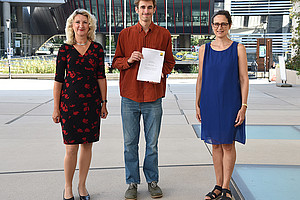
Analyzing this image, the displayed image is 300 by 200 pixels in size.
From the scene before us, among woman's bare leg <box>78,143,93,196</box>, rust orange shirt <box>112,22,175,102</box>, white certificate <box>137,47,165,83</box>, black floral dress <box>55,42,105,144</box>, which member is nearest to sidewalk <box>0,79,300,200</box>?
woman's bare leg <box>78,143,93,196</box>

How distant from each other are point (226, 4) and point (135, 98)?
55719 mm

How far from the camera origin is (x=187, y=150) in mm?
6051

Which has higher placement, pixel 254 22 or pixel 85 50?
pixel 254 22

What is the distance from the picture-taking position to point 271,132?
757 centimetres

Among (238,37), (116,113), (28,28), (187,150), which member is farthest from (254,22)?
(187,150)

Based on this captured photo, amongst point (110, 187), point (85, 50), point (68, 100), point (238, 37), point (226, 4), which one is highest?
point (226, 4)

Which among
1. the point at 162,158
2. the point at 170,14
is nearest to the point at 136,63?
the point at 162,158

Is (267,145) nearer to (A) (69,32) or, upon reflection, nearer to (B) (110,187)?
(B) (110,187)

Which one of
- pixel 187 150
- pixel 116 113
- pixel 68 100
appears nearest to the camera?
pixel 68 100

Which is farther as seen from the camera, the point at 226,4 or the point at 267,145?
the point at 226,4

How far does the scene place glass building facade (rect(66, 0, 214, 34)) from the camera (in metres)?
55.5

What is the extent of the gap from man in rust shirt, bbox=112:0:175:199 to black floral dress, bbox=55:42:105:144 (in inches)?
12.3

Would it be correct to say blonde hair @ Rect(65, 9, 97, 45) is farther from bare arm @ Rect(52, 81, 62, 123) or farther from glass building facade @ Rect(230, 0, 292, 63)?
glass building facade @ Rect(230, 0, 292, 63)

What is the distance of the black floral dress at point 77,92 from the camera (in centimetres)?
381
